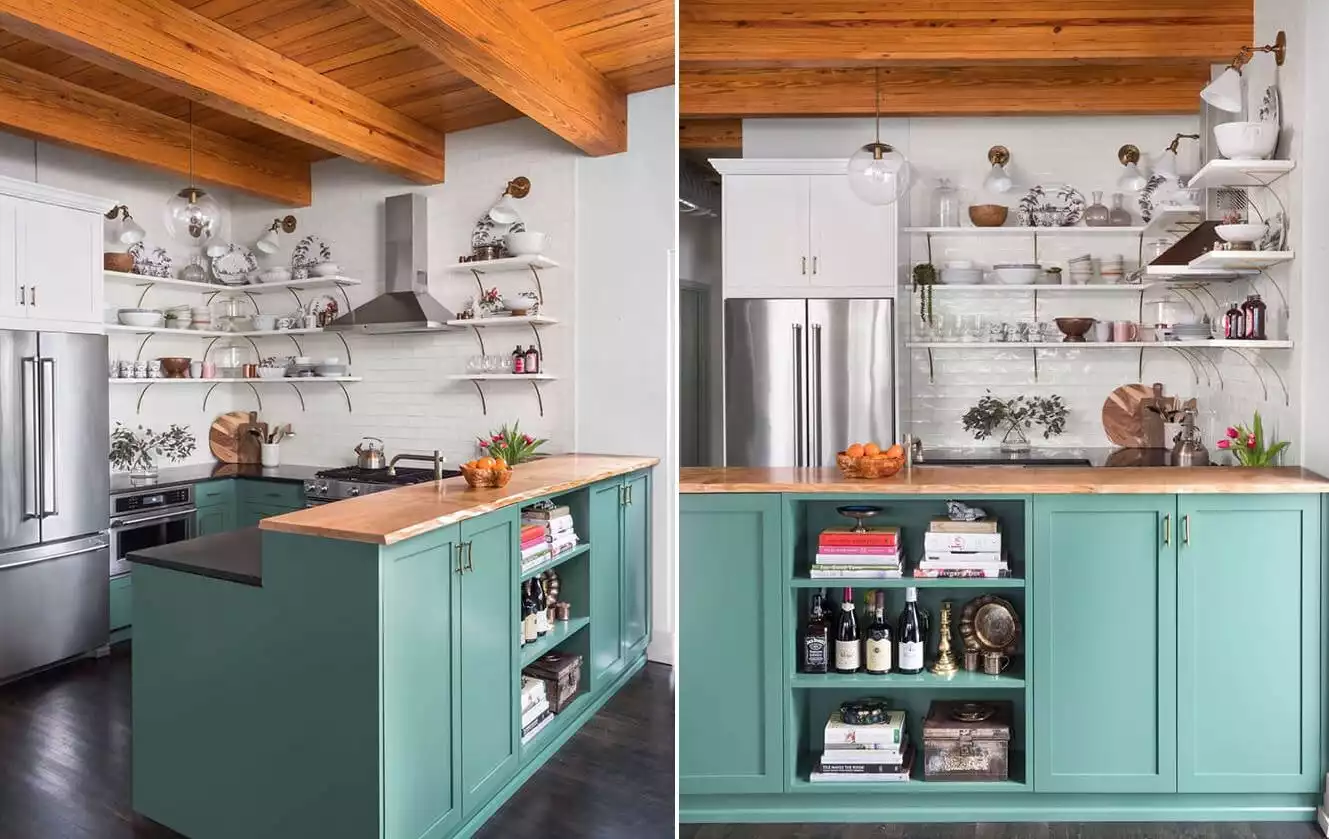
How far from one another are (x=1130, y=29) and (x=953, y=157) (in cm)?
142

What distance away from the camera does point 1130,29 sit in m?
3.87

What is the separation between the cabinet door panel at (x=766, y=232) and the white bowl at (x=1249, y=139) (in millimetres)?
2166

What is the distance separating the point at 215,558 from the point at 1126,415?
4423 millimetres

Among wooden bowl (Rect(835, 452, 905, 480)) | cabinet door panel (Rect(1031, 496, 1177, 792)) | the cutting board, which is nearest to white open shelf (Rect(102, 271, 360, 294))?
the cutting board

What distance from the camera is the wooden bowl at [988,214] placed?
5.04 m

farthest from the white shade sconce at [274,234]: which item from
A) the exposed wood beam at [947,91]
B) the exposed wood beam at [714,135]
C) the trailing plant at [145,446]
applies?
the exposed wood beam at [947,91]

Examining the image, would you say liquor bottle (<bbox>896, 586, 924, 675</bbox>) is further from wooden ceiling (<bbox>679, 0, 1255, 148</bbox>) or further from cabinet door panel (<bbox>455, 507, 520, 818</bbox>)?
wooden ceiling (<bbox>679, 0, 1255, 148</bbox>)

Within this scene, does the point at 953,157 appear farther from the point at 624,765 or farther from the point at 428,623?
the point at 428,623

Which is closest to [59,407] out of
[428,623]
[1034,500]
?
[428,623]

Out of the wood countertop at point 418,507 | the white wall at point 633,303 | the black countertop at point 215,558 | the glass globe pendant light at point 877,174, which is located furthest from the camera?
the white wall at point 633,303

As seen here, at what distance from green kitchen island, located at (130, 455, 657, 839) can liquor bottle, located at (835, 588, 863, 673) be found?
1.03 meters

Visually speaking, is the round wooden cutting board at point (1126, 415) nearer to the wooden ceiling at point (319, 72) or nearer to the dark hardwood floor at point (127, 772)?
the dark hardwood floor at point (127, 772)

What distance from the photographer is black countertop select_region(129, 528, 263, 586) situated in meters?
2.58

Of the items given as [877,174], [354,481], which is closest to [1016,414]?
[877,174]
